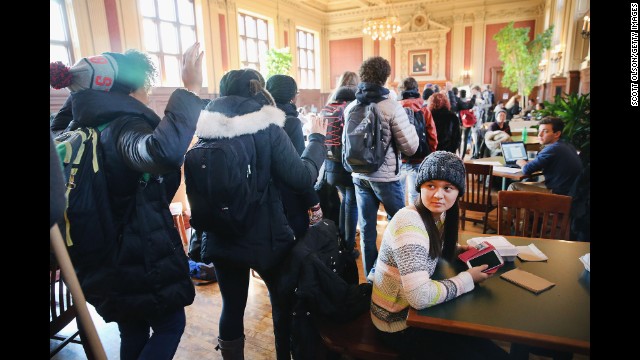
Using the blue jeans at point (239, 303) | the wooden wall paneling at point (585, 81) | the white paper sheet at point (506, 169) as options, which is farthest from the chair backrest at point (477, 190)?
the wooden wall paneling at point (585, 81)

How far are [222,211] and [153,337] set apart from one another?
1.67ft

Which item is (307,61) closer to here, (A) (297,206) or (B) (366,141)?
(B) (366,141)

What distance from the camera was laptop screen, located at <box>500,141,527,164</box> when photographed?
3.72 m

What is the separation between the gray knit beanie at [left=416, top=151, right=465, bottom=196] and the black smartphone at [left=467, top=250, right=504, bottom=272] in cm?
30

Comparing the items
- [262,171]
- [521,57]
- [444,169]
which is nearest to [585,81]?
[521,57]

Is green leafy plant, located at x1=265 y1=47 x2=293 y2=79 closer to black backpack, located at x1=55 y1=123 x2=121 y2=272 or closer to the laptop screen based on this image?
the laptop screen

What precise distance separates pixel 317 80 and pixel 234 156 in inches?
580

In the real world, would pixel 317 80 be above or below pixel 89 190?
above

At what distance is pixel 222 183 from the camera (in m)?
1.32

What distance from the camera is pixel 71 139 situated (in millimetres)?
1091

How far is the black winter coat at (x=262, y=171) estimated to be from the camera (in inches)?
54.1

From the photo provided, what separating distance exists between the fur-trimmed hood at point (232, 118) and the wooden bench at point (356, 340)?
2.79 ft
